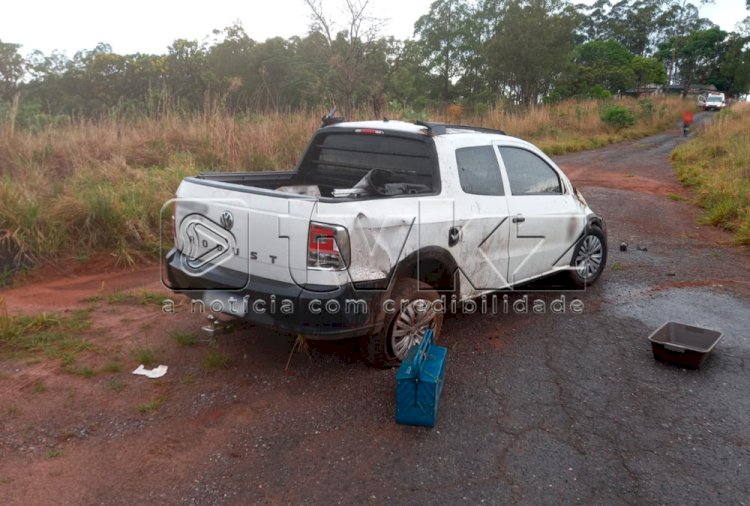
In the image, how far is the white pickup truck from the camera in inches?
139

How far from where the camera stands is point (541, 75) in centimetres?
3416

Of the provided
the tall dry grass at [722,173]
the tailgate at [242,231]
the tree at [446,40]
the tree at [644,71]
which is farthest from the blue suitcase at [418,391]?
the tree at [644,71]

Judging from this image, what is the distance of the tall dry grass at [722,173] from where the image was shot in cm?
935

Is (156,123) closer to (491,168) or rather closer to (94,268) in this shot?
(94,268)

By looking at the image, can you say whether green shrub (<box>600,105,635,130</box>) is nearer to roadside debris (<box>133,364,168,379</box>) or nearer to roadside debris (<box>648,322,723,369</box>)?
roadside debris (<box>648,322,723,369</box>)

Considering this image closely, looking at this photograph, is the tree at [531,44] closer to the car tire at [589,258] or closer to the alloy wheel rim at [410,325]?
the car tire at [589,258]

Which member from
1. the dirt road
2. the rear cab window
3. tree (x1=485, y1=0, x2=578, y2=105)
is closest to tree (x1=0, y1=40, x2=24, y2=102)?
the dirt road

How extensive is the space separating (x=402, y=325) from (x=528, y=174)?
6.75 feet

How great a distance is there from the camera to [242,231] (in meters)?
3.73

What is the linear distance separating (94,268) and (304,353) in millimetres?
3528

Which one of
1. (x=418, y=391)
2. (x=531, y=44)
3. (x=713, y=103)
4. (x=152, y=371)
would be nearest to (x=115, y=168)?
(x=152, y=371)

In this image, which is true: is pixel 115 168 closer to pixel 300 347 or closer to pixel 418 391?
pixel 300 347

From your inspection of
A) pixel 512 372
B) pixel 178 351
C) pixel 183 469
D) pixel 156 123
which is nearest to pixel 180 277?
pixel 178 351

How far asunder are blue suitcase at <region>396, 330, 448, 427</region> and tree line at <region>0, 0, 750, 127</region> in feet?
27.8
